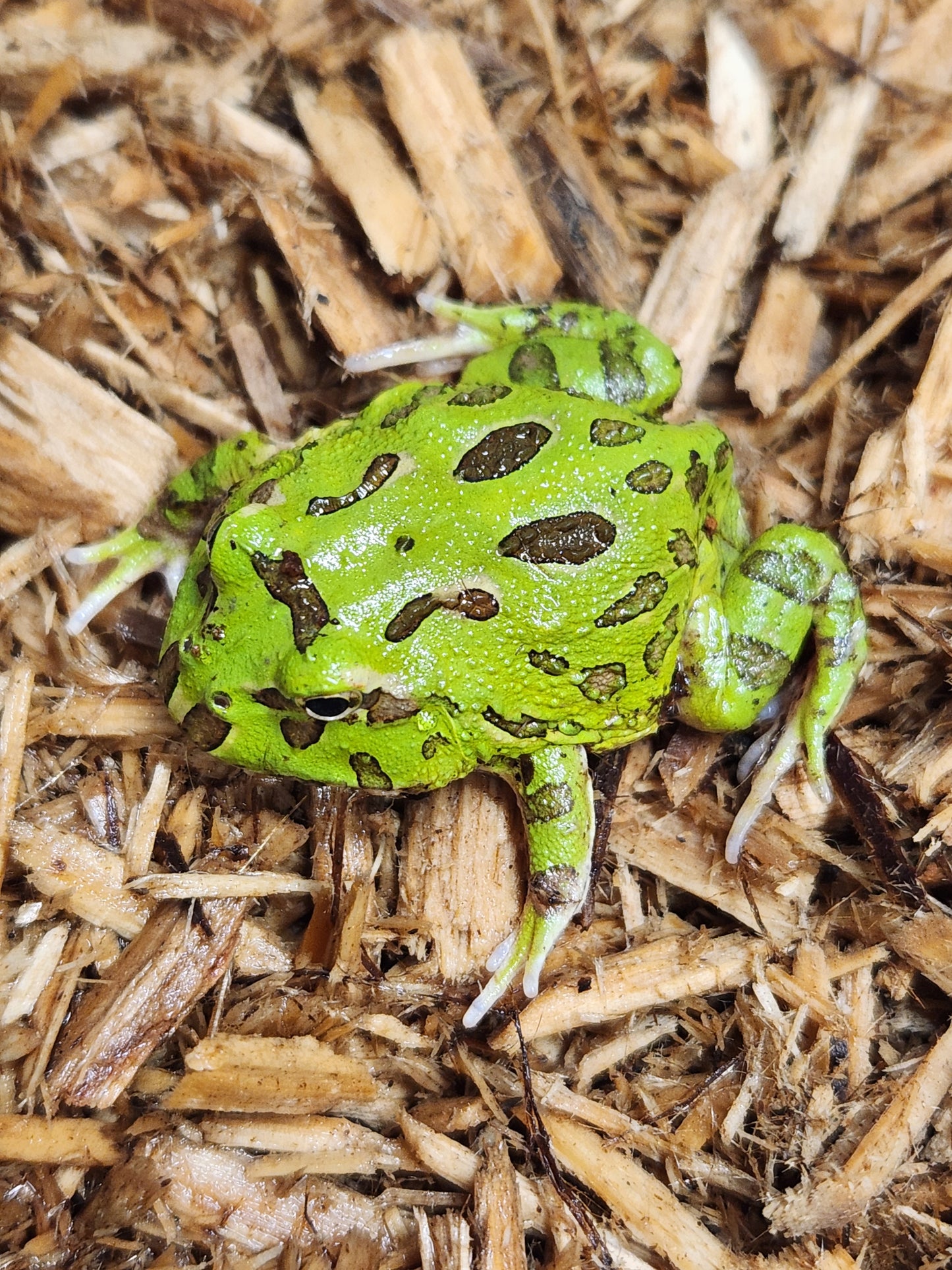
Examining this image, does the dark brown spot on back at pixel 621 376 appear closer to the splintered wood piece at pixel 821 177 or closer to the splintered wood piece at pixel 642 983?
the splintered wood piece at pixel 821 177

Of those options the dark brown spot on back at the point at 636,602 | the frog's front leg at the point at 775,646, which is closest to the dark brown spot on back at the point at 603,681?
the dark brown spot on back at the point at 636,602

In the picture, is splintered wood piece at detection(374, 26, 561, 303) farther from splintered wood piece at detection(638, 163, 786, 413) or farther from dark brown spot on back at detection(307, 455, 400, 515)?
dark brown spot on back at detection(307, 455, 400, 515)

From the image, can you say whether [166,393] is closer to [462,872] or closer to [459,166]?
[459,166]

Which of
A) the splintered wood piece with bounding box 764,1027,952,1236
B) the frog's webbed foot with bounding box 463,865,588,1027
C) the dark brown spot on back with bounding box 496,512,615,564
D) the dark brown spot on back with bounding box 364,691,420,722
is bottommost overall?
the splintered wood piece with bounding box 764,1027,952,1236

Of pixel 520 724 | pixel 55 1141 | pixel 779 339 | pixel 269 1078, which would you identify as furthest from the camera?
pixel 779 339

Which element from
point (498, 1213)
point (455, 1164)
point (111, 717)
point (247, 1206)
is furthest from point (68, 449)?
point (498, 1213)

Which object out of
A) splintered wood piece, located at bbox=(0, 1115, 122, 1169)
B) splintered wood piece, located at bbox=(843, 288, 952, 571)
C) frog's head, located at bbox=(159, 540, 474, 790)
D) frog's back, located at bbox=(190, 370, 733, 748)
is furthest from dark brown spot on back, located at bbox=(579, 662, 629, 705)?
splintered wood piece, located at bbox=(0, 1115, 122, 1169)
